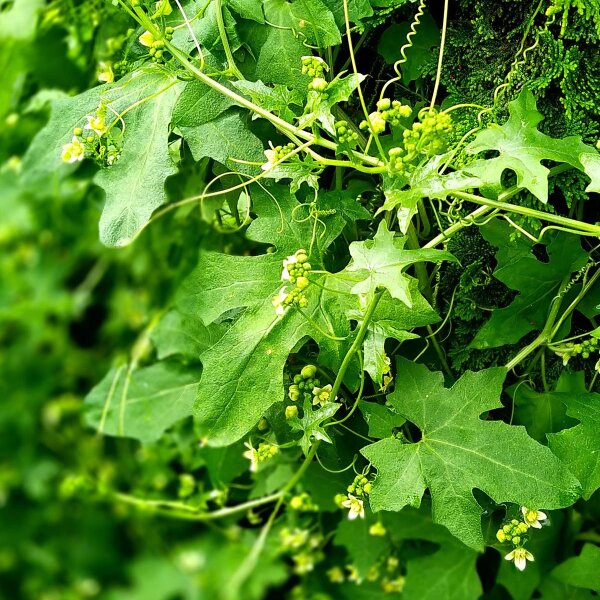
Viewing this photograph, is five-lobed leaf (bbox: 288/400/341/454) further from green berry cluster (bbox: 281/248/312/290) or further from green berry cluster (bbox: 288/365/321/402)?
green berry cluster (bbox: 281/248/312/290)

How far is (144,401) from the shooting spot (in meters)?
1.41

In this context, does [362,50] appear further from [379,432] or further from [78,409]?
[78,409]

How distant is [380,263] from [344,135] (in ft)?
0.54

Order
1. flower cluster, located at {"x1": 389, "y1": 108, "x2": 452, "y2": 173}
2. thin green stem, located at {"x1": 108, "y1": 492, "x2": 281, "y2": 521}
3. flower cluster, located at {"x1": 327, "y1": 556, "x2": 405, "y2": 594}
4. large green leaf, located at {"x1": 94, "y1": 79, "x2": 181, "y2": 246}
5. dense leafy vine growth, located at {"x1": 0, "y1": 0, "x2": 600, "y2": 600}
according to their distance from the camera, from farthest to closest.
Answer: flower cluster, located at {"x1": 327, "y1": 556, "x2": 405, "y2": 594}, thin green stem, located at {"x1": 108, "y1": 492, "x2": 281, "y2": 521}, large green leaf, located at {"x1": 94, "y1": 79, "x2": 181, "y2": 246}, dense leafy vine growth, located at {"x1": 0, "y1": 0, "x2": 600, "y2": 600}, flower cluster, located at {"x1": 389, "y1": 108, "x2": 452, "y2": 173}

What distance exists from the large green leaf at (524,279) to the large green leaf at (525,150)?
0.15m

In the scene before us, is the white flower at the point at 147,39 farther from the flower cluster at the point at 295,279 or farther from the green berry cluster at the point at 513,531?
the green berry cluster at the point at 513,531

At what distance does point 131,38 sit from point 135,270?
1011mm

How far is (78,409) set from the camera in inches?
83.7

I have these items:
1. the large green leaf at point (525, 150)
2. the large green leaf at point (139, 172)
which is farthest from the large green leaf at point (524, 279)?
the large green leaf at point (139, 172)

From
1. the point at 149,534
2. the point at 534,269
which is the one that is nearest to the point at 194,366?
the point at 534,269

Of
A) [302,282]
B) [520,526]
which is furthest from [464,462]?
[302,282]

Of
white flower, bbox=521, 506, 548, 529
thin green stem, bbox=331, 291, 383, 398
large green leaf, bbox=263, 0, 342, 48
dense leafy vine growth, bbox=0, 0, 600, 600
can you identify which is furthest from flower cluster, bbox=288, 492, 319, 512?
large green leaf, bbox=263, 0, 342, 48

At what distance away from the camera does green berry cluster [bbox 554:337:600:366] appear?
3.74 ft

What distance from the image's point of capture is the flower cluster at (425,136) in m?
0.92
